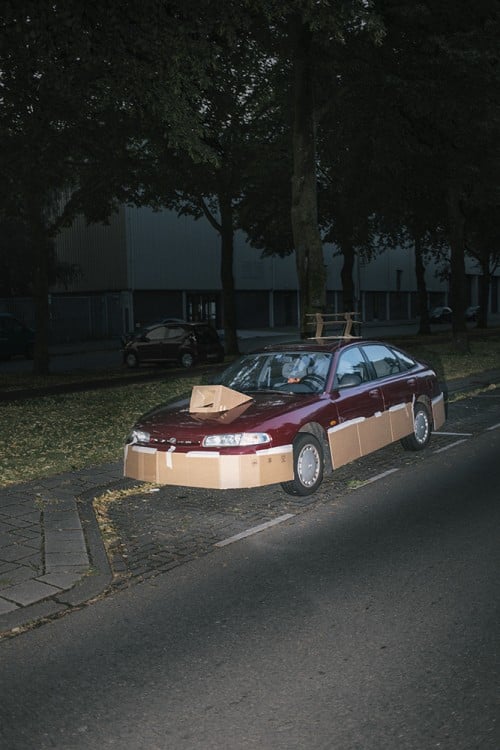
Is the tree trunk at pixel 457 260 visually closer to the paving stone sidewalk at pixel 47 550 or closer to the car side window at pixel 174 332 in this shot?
the car side window at pixel 174 332

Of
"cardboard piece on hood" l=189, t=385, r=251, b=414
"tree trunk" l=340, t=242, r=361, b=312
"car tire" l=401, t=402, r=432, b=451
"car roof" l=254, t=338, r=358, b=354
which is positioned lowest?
"car tire" l=401, t=402, r=432, b=451

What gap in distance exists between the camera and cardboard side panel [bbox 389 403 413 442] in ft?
30.0

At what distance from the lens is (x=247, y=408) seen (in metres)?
7.77

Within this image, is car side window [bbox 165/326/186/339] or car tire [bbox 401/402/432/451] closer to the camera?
car tire [bbox 401/402/432/451]

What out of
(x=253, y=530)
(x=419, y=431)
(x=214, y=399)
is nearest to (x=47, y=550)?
(x=253, y=530)

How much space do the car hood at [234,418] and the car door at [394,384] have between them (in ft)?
4.76

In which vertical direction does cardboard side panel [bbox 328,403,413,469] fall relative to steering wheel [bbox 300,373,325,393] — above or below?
below

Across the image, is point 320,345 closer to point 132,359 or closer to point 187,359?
point 187,359

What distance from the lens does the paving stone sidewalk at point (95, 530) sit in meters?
5.28

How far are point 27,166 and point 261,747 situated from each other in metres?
17.0

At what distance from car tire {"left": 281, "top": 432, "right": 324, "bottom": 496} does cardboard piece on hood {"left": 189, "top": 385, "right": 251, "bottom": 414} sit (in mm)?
793

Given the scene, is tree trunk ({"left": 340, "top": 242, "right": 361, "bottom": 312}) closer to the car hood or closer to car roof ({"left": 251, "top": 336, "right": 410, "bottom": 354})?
car roof ({"left": 251, "top": 336, "right": 410, "bottom": 354})

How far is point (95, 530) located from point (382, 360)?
438 cm

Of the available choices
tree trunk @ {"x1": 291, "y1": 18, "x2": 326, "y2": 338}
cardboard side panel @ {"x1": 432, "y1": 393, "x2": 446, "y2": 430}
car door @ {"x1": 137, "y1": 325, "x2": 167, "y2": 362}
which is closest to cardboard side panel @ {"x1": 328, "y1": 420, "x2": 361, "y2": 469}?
cardboard side panel @ {"x1": 432, "y1": 393, "x2": 446, "y2": 430}
